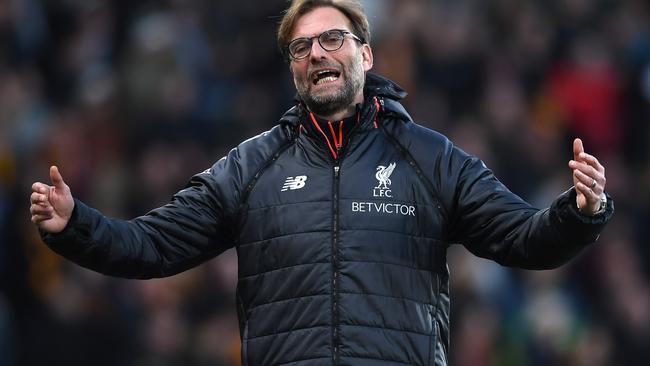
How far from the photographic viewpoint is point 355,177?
5.55 m

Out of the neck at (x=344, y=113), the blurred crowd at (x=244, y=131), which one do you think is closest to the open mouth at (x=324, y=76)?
the neck at (x=344, y=113)

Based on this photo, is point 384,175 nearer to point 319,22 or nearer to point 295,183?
point 295,183

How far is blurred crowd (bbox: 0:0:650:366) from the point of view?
10.8m

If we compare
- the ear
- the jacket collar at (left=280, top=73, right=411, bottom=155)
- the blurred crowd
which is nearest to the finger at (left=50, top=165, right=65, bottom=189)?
the jacket collar at (left=280, top=73, right=411, bottom=155)

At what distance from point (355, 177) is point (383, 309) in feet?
1.71

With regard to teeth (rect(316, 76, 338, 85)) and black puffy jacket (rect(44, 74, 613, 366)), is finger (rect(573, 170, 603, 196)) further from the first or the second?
teeth (rect(316, 76, 338, 85))

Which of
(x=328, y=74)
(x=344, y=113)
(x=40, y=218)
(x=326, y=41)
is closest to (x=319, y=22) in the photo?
(x=326, y=41)

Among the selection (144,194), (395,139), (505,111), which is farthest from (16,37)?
(395,139)

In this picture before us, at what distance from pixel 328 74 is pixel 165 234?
2.87 feet

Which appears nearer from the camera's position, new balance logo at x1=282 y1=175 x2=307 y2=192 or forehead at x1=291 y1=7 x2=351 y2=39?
new balance logo at x1=282 y1=175 x2=307 y2=192

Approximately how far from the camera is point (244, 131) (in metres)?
12.4

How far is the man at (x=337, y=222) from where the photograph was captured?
530 cm

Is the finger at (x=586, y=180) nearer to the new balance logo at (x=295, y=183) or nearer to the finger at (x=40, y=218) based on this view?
the new balance logo at (x=295, y=183)

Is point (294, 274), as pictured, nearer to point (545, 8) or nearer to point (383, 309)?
point (383, 309)
